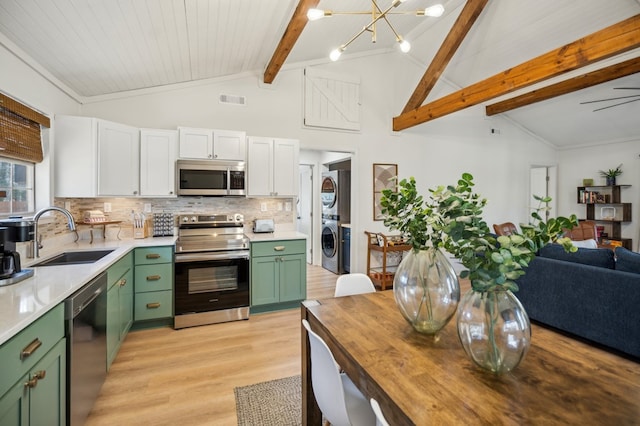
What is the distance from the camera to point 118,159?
127 inches

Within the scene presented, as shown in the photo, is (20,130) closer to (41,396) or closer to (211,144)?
(211,144)

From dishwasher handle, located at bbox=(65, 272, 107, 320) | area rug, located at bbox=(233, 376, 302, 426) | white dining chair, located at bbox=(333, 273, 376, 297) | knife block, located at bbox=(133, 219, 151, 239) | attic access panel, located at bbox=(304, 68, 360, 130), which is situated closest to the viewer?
dishwasher handle, located at bbox=(65, 272, 107, 320)

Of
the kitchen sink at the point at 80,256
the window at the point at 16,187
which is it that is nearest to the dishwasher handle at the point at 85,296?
the kitchen sink at the point at 80,256

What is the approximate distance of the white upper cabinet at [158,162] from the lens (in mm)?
3385

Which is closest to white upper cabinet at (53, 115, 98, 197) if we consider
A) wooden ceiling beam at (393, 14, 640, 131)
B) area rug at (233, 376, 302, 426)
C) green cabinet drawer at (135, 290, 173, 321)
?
green cabinet drawer at (135, 290, 173, 321)

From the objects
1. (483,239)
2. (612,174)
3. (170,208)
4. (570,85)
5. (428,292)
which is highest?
(570,85)

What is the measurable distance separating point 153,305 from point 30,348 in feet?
6.64

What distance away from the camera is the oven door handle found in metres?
3.20

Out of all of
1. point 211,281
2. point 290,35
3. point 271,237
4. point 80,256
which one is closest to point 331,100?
point 290,35

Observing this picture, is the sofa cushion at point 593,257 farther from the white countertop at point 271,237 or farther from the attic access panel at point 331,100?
the attic access panel at point 331,100

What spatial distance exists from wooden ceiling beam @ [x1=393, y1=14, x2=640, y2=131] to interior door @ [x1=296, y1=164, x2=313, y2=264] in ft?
9.37

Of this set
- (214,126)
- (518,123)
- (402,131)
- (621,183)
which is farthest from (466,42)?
(621,183)

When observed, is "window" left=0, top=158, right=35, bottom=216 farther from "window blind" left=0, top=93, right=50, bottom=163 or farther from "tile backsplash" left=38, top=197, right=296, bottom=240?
"tile backsplash" left=38, top=197, right=296, bottom=240

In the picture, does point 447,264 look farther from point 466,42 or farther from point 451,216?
point 466,42
